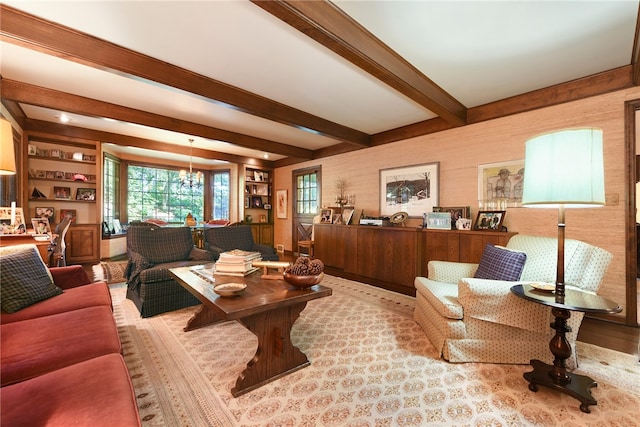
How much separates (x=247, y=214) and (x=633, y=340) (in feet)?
23.3

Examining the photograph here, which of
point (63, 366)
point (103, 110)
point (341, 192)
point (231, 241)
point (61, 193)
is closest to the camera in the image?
point (63, 366)

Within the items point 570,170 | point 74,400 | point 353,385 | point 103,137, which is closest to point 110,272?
point 103,137

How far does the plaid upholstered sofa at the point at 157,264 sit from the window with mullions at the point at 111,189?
3082mm

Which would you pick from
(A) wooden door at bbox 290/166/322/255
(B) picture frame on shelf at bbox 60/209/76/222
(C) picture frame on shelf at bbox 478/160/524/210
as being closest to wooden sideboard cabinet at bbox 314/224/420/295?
(C) picture frame on shelf at bbox 478/160/524/210

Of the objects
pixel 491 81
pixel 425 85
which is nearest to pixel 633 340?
pixel 491 81

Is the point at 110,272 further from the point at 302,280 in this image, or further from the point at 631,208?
the point at 631,208

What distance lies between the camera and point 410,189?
4.34 metres

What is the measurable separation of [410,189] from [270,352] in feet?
11.0

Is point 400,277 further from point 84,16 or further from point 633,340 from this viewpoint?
point 84,16

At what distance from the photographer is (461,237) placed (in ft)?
10.8

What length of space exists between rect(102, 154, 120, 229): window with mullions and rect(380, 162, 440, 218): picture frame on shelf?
5.59m

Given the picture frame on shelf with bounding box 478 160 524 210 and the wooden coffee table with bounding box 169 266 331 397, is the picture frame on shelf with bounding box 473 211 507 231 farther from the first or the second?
the wooden coffee table with bounding box 169 266 331 397

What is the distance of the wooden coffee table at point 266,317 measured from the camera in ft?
5.43

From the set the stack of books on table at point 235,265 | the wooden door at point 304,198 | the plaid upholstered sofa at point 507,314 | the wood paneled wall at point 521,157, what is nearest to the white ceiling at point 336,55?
the wood paneled wall at point 521,157
